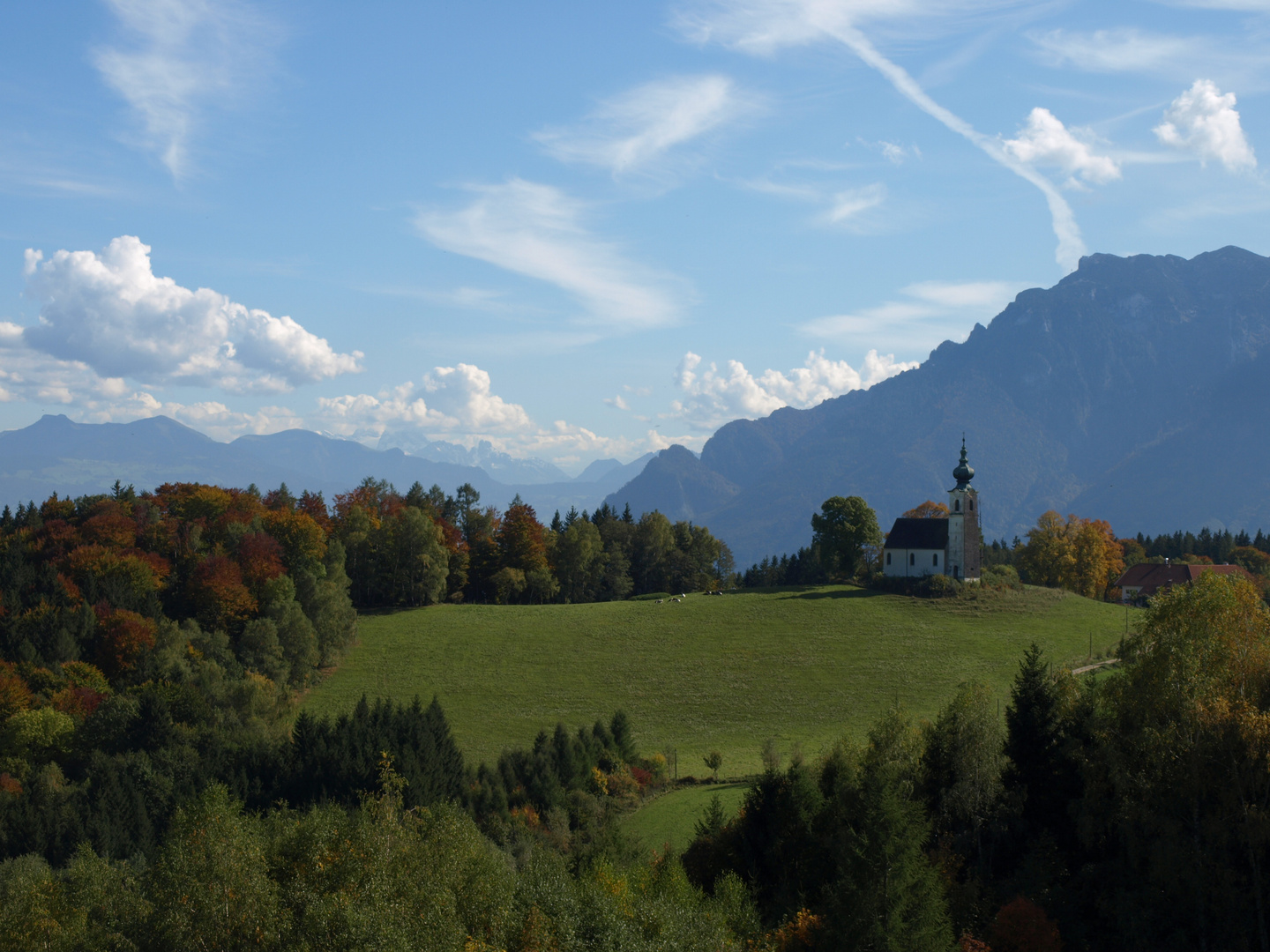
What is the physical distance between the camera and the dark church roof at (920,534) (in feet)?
315

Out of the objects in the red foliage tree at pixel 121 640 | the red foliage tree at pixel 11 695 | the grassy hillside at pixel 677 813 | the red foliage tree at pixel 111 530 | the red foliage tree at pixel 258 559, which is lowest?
the grassy hillside at pixel 677 813

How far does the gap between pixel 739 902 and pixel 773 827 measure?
574 cm

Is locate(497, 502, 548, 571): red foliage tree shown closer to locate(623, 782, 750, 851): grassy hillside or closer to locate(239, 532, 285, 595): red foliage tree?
locate(239, 532, 285, 595): red foliage tree

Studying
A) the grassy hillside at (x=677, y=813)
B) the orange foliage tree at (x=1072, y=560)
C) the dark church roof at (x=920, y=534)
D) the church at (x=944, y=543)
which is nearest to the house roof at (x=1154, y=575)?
the orange foliage tree at (x=1072, y=560)

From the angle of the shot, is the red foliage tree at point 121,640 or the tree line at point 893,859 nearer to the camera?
the tree line at point 893,859

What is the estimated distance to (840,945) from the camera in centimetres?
2816

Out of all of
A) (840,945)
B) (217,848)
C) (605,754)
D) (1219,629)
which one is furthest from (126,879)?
(1219,629)

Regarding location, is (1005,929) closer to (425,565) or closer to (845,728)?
(845,728)

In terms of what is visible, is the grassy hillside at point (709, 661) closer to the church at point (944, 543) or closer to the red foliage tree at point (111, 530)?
the church at point (944, 543)

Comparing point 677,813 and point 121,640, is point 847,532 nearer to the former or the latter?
point 677,813

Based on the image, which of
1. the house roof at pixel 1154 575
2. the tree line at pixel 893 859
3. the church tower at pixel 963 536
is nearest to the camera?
the tree line at pixel 893 859

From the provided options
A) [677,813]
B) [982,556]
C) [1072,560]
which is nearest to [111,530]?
[677,813]

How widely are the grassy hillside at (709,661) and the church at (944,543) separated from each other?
606cm

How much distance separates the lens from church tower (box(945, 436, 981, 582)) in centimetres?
9369
